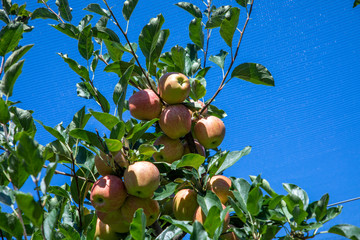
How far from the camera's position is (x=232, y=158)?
46.4 inches

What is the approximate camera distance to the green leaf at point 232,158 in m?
1.15

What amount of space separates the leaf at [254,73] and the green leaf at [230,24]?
8 cm

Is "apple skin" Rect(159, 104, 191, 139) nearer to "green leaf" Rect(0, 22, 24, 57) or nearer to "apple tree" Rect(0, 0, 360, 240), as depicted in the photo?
"apple tree" Rect(0, 0, 360, 240)

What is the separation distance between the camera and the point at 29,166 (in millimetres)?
677

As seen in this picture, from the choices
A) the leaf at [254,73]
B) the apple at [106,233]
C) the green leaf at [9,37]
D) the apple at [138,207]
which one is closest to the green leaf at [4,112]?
the green leaf at [9,37]

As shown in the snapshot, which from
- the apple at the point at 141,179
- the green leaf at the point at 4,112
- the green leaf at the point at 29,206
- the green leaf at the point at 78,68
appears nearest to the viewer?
the green leaf at the point at 29,206

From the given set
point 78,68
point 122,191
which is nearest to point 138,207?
point 122,191

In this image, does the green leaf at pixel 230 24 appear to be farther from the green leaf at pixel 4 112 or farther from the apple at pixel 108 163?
the green leaf at pixel 4 112

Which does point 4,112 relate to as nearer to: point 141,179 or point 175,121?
point 141,179

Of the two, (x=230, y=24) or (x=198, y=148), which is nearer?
(x=230, y=24)

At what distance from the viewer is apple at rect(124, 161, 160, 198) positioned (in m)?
1.01

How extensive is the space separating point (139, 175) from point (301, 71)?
2.88 metres

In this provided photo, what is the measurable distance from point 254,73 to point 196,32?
0.27 meters

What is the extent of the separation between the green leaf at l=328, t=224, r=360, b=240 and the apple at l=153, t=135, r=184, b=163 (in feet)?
1.60
